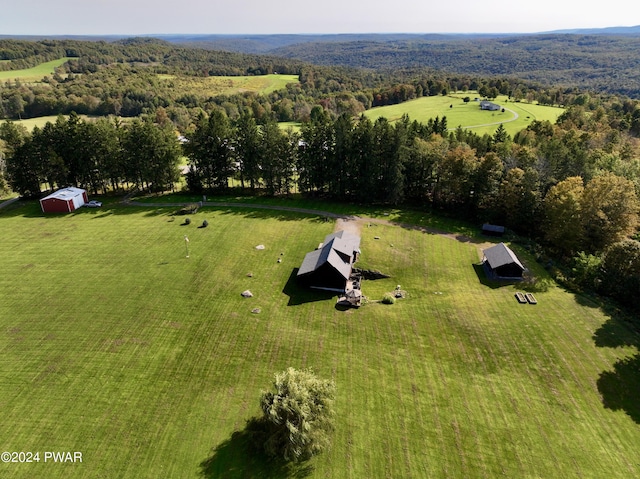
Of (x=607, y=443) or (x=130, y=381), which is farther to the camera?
(x=130, y=381)

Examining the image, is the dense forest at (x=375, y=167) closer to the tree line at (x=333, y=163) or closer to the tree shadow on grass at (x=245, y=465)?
the tree line at (x=333, y=163)

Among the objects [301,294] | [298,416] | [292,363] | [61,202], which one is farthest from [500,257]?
[61,202]

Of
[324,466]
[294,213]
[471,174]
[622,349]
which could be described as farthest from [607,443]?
[294,213]

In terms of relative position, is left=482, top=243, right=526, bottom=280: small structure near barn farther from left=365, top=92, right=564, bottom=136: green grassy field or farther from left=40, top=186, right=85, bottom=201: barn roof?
left=365, top=92, right=564, bottom=136: green grassy field

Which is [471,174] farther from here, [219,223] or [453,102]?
[453,102]

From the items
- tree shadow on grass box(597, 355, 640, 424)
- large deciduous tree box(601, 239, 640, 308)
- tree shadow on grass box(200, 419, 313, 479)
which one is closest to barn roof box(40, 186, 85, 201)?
tree shadow on grass box(200, 419, 313, 479)

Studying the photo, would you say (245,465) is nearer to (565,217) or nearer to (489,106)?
(565,217)

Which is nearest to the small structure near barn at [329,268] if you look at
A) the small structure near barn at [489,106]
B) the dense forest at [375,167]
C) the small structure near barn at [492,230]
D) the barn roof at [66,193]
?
the small structure near barn at [492,230]
